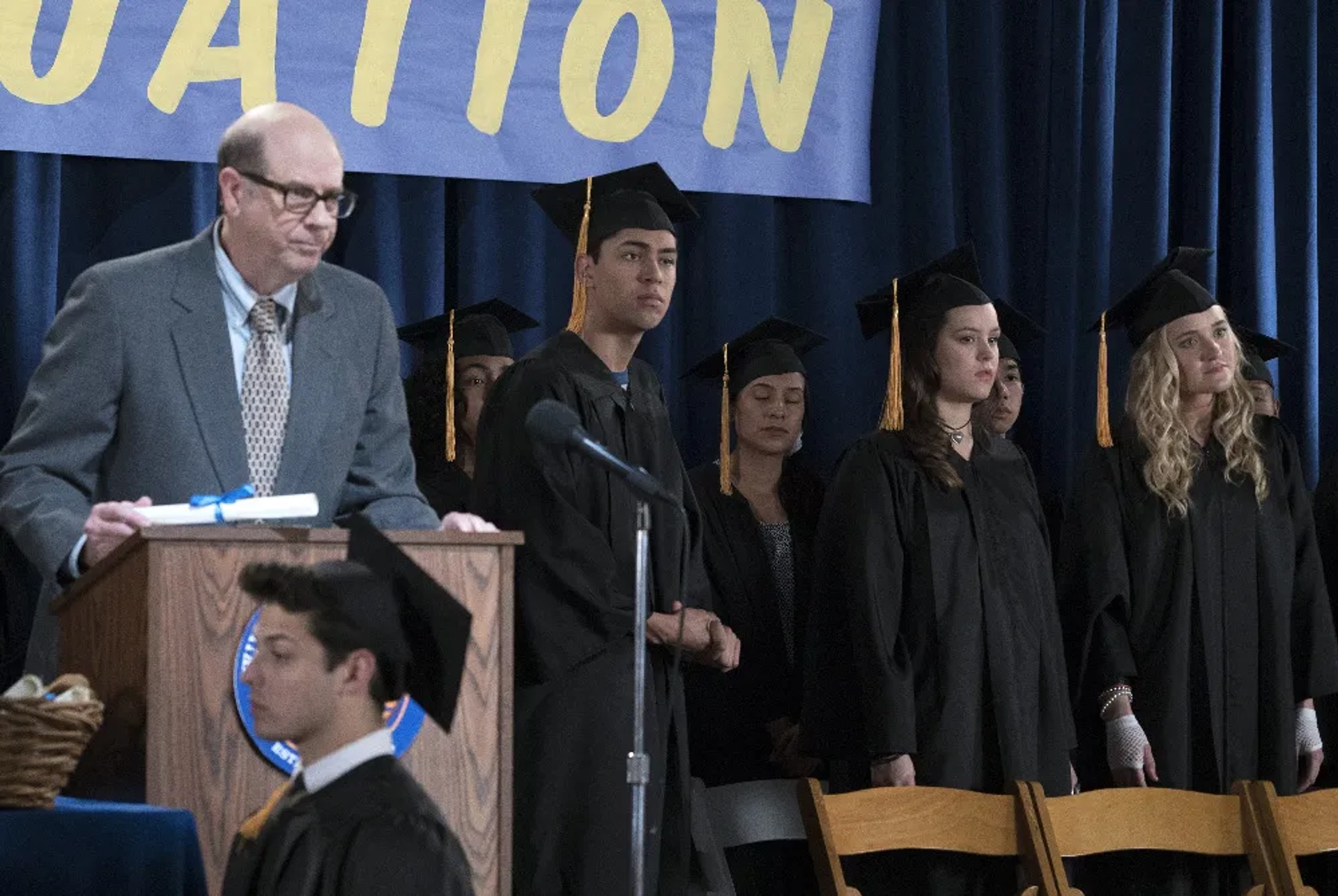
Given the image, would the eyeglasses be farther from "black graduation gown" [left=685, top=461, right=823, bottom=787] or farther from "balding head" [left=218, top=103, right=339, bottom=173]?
"black graduation gown" [left=685, top=461, right=823, bottom=787]

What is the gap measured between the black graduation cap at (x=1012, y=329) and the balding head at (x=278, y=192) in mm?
2956

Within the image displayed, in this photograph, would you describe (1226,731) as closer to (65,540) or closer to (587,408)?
(587,408)

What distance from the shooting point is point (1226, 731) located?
196 inches

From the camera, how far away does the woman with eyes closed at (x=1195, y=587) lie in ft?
16.3

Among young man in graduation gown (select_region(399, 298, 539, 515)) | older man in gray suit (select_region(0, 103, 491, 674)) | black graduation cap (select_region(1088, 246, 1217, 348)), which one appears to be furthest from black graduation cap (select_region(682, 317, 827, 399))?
older man in gray suit (select_region(0, 103, 491, 674))

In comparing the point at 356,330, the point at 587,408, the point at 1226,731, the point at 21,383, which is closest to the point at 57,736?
the point at 356,330

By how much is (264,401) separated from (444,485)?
7.06 feet

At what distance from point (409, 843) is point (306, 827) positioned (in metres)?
0.09

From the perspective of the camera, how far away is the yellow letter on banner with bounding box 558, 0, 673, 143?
535cm

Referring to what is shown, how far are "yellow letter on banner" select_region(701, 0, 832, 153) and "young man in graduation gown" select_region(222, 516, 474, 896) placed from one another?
3872mm

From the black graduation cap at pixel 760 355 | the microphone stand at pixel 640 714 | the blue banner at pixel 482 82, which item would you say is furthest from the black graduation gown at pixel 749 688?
the microphone stand at pixel 640 714

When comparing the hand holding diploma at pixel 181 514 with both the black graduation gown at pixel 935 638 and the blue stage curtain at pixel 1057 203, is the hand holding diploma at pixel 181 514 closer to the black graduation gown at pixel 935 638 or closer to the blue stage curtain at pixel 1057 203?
the black graduation gown at pixel 935 638

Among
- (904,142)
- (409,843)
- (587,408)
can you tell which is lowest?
(409,843)

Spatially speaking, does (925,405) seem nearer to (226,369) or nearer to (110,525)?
(226,369)
